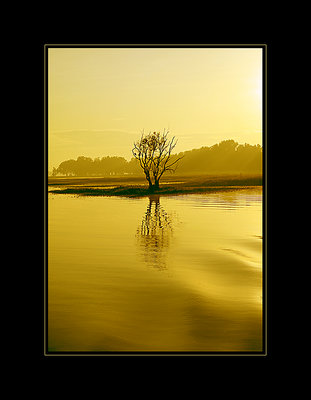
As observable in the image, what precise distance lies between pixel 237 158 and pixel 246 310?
3567 centimetres

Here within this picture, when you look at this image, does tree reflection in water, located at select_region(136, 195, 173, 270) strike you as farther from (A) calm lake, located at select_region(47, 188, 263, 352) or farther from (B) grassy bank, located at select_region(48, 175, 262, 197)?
(B) grassy bank, located at select_region(48, 175, 262, 197)

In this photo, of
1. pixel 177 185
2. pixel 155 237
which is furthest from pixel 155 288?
pixel 177 185

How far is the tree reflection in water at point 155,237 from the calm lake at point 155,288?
3 cm

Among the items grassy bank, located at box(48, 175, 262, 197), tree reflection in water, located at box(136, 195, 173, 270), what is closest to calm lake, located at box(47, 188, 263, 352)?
tree reflection in water, located at box(136, 195, 173, 270)

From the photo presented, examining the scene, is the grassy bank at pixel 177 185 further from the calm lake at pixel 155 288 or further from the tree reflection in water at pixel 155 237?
the calm lake at pixel 155 288

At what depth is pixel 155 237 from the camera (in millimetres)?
13602

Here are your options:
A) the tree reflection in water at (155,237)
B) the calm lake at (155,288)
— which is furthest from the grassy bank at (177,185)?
the calm lake at (155,288)

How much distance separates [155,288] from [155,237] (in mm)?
5549

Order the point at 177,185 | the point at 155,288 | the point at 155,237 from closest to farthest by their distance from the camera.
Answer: the point at 155,288 < the point at 155,237 < the point at 177,185

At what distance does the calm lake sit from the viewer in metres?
5.86

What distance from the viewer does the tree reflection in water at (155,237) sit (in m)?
10.5

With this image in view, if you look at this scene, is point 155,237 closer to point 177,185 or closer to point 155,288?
point 155,288

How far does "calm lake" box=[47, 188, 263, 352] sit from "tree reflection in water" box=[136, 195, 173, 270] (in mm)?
29
